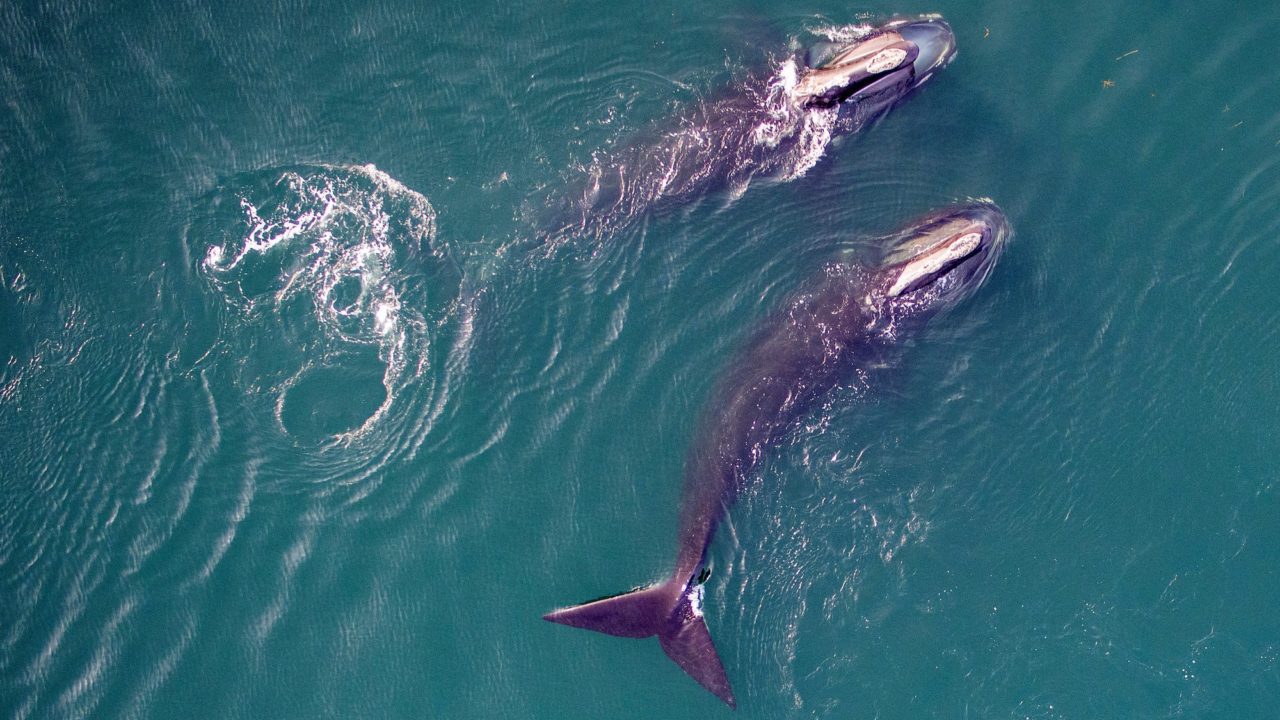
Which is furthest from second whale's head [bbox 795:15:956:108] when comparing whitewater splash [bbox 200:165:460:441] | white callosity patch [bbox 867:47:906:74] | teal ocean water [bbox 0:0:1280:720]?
whitewater splash [bbox 200:165:460:441]

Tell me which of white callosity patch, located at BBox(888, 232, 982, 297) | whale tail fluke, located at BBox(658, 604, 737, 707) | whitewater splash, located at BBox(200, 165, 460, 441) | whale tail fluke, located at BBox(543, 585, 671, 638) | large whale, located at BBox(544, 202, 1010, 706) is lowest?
whale tail fluke, located at BBox(658, 604, 737, 707)

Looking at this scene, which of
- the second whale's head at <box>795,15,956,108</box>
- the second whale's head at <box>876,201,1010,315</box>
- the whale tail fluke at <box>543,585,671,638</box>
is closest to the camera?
the second whale's head at <box>795,15,956,108</box>

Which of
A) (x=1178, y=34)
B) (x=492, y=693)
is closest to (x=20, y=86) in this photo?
(x=492, y=693)

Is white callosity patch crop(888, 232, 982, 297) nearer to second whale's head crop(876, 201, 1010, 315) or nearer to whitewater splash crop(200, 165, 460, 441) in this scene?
second whale's head crop(876, 201, 1010, 315)

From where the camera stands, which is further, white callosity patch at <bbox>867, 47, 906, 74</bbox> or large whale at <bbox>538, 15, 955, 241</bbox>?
Result: large whale at <bbox>538, 15, 955, 241</bbox>

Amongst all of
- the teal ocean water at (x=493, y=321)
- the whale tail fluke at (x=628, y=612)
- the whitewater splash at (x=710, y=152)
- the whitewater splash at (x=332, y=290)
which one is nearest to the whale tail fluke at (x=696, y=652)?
the whale tail fluke at (x=628, y=612)

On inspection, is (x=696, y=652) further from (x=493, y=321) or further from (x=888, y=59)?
(x=888, y=59)
